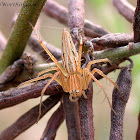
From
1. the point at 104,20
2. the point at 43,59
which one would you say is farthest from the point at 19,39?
the point at 104,20

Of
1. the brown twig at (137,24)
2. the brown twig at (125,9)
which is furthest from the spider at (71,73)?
the brown twig at (125,9)

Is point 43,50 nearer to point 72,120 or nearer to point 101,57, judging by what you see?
point 101,57

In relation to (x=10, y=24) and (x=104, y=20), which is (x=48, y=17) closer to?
(x=10, y=24)

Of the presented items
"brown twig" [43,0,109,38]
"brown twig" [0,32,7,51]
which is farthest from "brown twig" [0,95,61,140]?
"brown twig" [0,32,7,51]

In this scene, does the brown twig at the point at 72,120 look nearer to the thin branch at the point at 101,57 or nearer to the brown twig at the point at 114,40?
the thin branch at the point at 101,57

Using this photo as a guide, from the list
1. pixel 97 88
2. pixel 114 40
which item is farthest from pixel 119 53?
pixel 97 88

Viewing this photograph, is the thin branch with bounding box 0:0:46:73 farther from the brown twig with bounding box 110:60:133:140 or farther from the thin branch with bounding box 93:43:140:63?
the brown twig with bounding box 110:60:133:140
